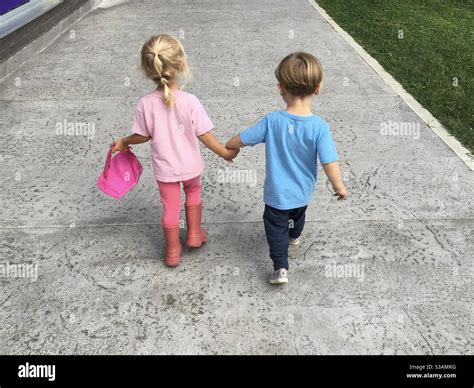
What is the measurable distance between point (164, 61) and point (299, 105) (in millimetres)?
737

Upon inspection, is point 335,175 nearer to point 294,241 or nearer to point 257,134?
point 257,134

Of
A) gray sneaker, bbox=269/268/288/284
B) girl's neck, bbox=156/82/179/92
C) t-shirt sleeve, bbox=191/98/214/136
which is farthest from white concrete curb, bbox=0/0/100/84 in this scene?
gray sneaker, bbox=269/268/288/284

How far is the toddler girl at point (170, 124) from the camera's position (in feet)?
8.84

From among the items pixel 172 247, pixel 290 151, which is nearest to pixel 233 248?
pixel 172 247

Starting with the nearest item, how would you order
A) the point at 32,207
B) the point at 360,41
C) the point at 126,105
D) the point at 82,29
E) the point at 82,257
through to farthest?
the point at 82,257, the point at 32,207, the point at 126,105, the point at 360,41, the point at 82,29

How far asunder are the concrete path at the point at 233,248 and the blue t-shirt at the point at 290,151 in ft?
1.95

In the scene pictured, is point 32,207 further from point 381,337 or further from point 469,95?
point 469,95

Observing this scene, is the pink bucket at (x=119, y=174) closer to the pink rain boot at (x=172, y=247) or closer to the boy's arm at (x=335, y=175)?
the pink rain boot at (x=172, y=247)

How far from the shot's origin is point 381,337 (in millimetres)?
2717

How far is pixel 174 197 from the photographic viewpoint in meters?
3.11

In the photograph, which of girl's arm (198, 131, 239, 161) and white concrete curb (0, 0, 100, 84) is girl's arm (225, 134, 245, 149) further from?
white concrete curb (0, 0, 100, 84)

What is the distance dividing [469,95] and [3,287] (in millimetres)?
5303
